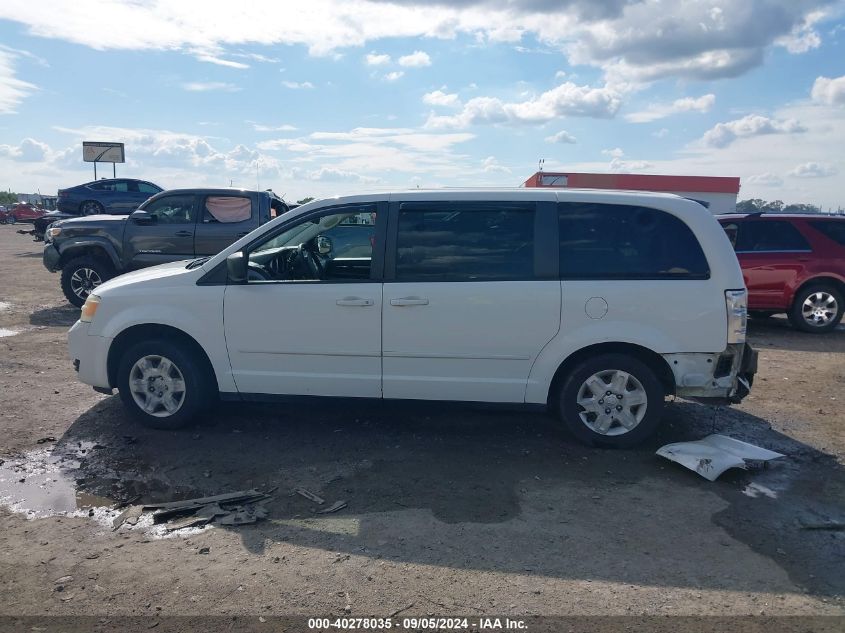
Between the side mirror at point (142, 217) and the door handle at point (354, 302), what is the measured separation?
688cm

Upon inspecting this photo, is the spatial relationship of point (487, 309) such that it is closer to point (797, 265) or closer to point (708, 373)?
point (708, 373)

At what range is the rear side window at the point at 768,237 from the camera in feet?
34.0

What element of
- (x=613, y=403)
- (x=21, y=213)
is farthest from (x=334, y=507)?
(x=21, y=213)

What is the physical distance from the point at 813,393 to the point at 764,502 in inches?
126

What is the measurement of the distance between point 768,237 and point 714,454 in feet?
22.4

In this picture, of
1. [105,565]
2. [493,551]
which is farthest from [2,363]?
[493,551]

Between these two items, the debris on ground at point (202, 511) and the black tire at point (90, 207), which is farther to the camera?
the black tire at point (90, 207)

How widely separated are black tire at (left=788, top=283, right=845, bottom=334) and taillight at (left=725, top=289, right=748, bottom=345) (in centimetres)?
639

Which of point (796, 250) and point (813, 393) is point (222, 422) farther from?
point (796, 250)

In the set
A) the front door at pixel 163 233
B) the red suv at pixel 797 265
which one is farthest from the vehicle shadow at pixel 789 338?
the front door at pixel 163 233

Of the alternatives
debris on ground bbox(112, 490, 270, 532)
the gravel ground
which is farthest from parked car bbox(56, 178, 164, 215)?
debris on ground bbox(112, 490, 270, 532)

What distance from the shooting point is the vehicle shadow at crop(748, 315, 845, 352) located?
30.9ft

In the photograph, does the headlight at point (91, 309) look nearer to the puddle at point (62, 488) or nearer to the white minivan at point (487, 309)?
the white minivan at point (487, 309)

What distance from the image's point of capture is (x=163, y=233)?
35.4ft
